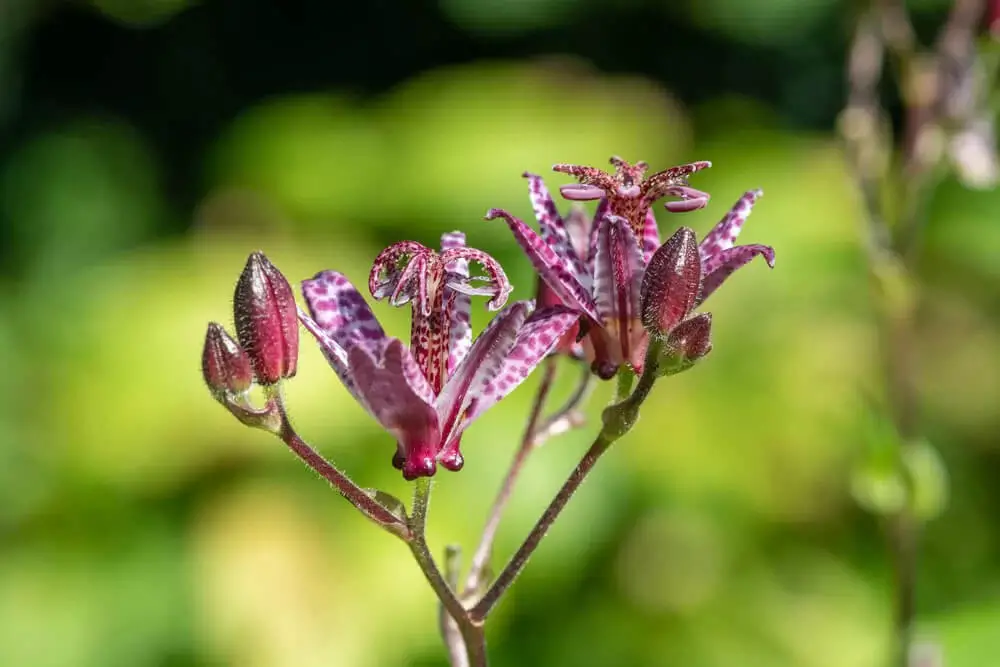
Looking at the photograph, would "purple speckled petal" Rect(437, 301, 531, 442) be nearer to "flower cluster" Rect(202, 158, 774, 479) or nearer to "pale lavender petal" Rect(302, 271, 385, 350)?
"flower cluster" Rect(202, 158, 774, 479)

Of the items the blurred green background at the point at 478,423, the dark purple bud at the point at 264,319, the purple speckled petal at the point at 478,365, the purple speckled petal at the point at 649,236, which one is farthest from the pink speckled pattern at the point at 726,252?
the blurred green background at the point at 478,423

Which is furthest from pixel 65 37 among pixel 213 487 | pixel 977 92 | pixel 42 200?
pixel 977 92

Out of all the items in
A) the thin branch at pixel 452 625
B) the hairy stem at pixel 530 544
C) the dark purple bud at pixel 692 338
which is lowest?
the thin branch at pixel 452 625

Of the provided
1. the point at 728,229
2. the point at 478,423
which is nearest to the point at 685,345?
the point at 728,229

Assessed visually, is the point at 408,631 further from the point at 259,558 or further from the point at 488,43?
the point at 488,43


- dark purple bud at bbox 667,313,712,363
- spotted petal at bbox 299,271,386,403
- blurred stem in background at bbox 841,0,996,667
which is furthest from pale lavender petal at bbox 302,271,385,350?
blurred stem in background at bbox 841,0,996,667

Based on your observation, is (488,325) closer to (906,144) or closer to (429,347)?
(429,347)

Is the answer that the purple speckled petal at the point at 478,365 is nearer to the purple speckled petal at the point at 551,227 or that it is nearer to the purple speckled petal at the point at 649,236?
the purple speckled petal at the point at 551,227

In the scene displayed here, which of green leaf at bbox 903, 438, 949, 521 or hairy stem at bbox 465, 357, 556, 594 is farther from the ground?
hairy stem at bbox 465, 357, 556, 594
